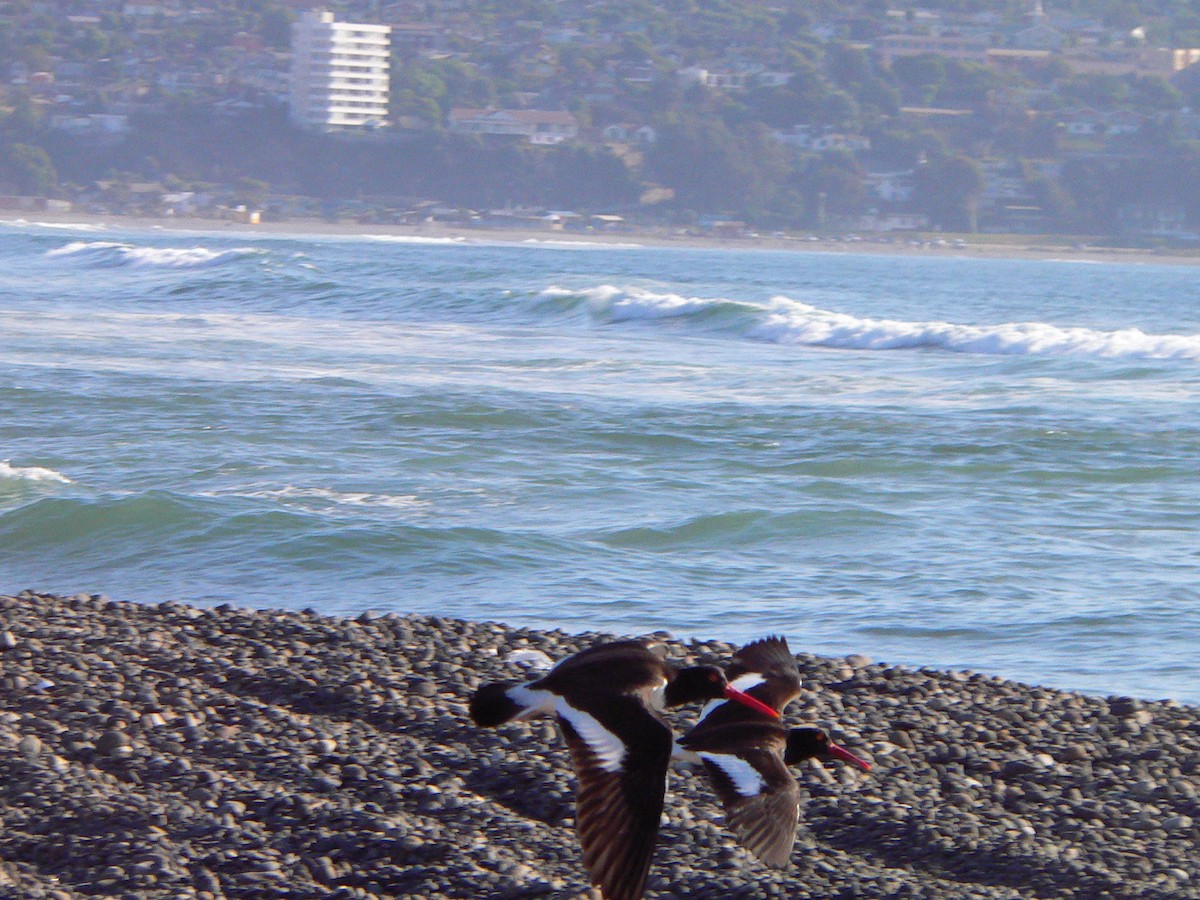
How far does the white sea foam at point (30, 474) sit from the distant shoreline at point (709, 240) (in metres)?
67.5

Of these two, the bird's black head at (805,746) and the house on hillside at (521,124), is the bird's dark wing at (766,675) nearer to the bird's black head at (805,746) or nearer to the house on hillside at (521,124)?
the bird's black head at (805,746)

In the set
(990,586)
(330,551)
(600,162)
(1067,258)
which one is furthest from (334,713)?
(600,162)

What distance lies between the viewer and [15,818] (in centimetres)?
473

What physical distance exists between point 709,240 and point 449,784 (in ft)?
262

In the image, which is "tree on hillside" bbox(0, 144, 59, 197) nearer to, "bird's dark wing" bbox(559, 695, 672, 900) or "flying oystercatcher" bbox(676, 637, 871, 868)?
"flying oystercatcher" bbox(676, 637, 871, 868)

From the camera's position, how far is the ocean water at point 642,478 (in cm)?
844

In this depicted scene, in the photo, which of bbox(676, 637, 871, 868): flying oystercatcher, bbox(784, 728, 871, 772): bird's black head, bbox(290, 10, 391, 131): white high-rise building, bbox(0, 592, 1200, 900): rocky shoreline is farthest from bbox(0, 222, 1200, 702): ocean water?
bbox(290, 10, 391, 131): white high-rise building

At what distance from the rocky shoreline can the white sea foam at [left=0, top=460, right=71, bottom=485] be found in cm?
447

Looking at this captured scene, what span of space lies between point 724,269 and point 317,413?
129 feet

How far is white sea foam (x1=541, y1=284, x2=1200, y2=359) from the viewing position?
25438mm

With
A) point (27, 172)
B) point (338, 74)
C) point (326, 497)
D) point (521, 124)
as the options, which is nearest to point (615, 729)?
point (326, 497)

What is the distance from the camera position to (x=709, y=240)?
84000mm

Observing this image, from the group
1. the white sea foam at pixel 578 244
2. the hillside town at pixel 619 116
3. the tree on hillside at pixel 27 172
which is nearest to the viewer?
the white sea foam at pixel 578 244

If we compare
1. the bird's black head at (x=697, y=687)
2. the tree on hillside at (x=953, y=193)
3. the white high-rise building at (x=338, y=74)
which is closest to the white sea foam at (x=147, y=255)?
the bird's black head at (x=697, y=687)
